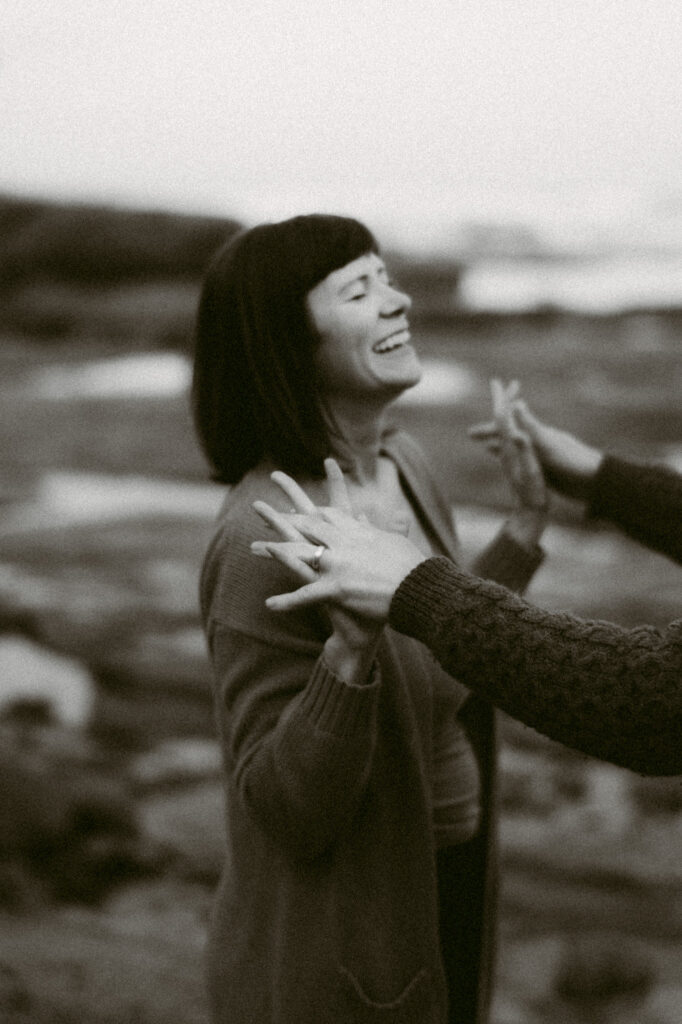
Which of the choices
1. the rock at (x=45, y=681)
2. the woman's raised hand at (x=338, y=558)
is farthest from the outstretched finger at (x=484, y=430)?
the rock at (x=45, y=681)

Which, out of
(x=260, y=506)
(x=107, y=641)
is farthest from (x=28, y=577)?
(x=260, y=506)

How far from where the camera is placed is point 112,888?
2232mm

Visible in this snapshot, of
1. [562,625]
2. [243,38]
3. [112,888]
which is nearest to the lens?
[562,625]

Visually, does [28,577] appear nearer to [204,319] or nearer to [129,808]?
[129,808]

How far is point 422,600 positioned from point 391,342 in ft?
1.36

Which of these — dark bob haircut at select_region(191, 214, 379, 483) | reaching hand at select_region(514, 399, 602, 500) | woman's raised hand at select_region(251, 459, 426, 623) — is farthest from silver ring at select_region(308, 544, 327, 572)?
reaching hand at select_region(514, 399, 602, 500)

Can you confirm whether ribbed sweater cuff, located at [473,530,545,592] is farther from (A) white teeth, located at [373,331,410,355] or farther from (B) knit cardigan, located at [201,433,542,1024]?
(A) white teeth, located at [373,331,410,355]

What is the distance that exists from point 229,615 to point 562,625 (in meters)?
0.40

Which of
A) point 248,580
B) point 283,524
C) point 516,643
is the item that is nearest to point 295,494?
point 283,524

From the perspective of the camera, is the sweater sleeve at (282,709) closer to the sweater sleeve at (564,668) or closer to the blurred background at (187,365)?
the sweater sleeve at (564,668)

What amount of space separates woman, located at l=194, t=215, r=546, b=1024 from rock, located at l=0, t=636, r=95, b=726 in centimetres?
112

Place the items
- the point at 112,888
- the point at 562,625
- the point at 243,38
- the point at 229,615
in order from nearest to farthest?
1. the point at 562,625
2. the point at 229,615
3. the point at 243,38
4. the point at 112,888

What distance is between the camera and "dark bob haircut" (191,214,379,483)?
1195mm

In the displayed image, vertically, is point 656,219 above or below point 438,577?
above
